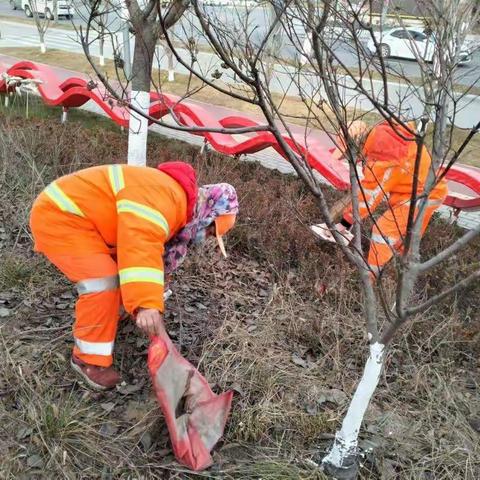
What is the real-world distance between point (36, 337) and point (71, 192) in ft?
3.13

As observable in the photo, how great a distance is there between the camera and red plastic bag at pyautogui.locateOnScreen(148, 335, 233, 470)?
2.27 metres

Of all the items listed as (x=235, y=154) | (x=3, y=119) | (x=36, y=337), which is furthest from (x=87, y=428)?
(x=3, y=119)

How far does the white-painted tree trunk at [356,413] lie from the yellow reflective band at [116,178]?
1299 mm

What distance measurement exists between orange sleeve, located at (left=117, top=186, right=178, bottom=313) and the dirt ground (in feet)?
1.98

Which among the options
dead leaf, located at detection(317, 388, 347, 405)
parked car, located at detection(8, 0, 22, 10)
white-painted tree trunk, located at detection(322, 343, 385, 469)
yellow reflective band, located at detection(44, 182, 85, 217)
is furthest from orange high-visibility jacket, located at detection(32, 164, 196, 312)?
parked car, located at detection(8, 0, 22, 10)

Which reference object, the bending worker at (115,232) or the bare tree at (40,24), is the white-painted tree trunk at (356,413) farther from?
the bare tree at (40,24)

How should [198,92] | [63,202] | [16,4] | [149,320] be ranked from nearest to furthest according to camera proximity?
[149,320] → [63,202] → [198,92] → [16,4]

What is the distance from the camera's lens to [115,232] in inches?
106

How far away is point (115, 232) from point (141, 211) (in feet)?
1.19

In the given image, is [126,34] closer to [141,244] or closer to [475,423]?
[141,244]

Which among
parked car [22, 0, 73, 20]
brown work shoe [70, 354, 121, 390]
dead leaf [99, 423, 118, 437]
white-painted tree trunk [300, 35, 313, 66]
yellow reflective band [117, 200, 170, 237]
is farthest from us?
parked car [22, 0, 73, 20]

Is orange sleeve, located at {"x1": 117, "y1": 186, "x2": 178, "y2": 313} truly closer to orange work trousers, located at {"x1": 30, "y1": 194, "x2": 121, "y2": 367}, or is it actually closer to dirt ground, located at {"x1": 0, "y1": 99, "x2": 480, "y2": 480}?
orange work trousers, located at {"x1": 30, "y1": 194, "x2": 121, "y2": 367}

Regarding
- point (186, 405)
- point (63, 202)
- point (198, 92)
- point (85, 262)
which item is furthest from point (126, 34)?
point (186, 405)

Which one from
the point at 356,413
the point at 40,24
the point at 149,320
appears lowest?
the point at 40,24
